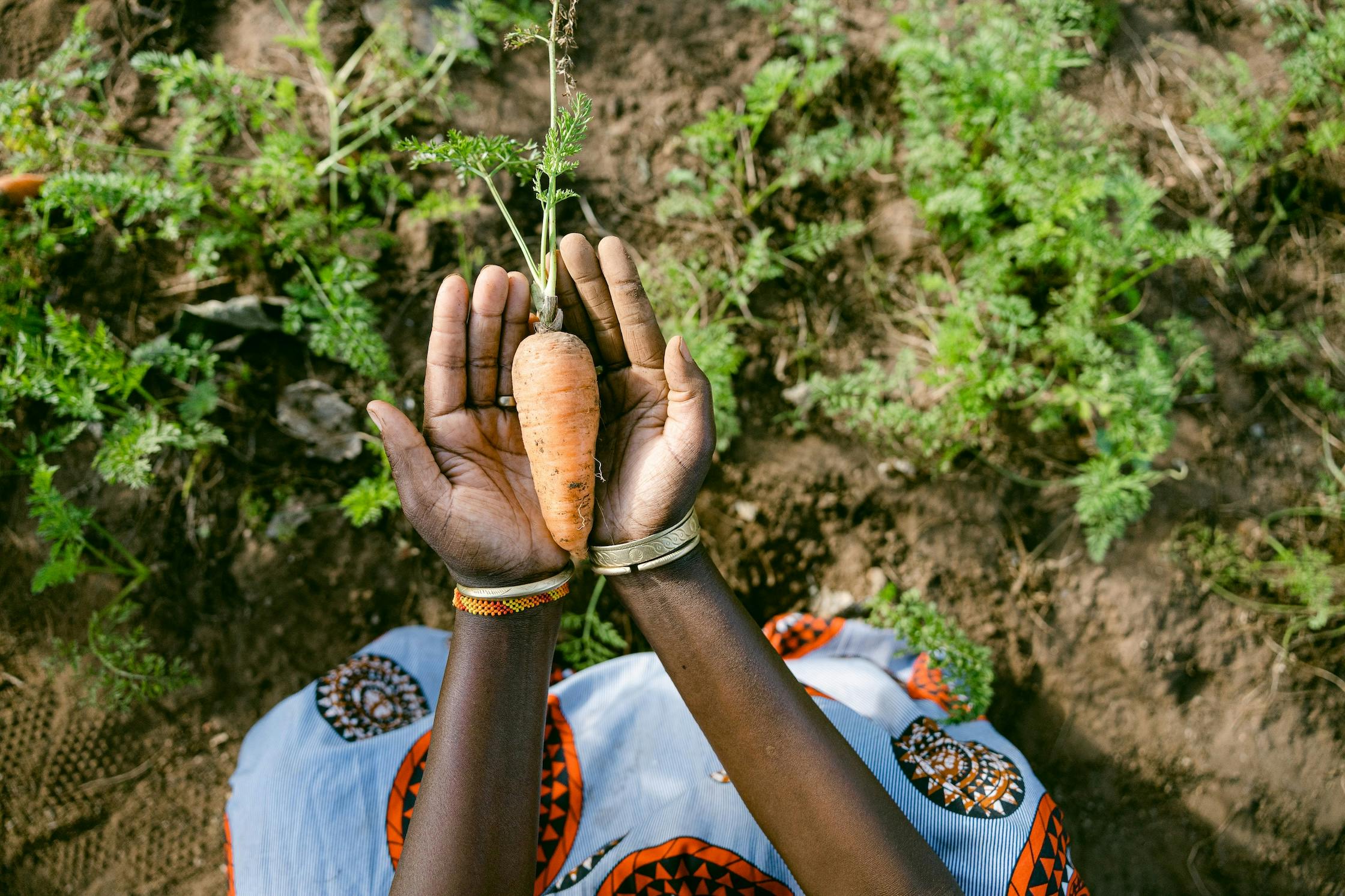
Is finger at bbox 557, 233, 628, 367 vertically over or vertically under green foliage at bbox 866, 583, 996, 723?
over

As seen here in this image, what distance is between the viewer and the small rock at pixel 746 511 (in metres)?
3.05

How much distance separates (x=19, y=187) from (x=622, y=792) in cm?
341

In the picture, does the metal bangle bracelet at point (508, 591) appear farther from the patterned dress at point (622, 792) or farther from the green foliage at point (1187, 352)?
the green foliage at point (1187, 352)

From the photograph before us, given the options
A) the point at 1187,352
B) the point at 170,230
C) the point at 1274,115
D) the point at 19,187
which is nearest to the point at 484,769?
the point at 170,230

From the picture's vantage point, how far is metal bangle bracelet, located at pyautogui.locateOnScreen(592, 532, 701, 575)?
2.02 m

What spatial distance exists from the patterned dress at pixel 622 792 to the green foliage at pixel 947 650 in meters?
0.08

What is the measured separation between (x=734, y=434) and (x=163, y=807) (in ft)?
9.36

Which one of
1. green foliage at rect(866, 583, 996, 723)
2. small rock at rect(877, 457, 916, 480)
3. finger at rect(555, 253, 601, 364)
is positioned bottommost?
green foliage at rect(866, 583, 996, 723)

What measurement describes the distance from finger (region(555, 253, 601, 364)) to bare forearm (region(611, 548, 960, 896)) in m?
0.81

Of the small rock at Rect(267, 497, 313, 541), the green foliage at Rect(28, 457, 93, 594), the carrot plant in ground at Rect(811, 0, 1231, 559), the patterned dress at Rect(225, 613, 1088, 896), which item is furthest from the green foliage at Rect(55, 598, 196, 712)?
the carrot plant in ground at Rect(811, 0, 1231, 559)

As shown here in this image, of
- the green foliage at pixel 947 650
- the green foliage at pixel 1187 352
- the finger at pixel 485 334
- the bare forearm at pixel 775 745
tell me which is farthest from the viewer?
the green foliage at pixel 1187 352

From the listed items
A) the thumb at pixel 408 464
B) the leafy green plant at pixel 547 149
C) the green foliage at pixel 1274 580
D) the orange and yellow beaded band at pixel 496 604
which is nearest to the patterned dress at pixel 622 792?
the orange and yellow beaded band at pixel 496 604

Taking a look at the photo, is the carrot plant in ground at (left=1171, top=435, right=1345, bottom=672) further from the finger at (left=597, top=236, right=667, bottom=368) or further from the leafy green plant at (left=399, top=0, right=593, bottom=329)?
the leafy green plant at (left=399, top=0, right=593, bottom=329)

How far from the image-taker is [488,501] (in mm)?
2020
